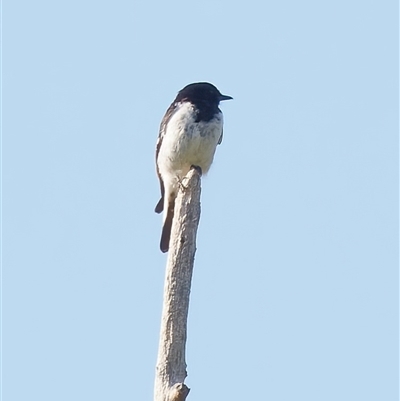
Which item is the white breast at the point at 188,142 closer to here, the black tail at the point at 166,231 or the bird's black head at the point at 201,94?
the bird's black head at the point at 201,94

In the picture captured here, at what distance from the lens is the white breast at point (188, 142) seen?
28.5ft

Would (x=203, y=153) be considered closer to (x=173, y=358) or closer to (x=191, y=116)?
(x=191, y=116)

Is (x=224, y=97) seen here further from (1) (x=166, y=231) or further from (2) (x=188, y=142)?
(1) (x=166, y=231)

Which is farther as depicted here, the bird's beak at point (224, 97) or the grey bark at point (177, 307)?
the bird's beak at point (224, 97)

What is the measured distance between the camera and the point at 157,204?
9.35 m

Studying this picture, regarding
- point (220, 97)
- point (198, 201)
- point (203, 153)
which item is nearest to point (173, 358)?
point (198, 201)

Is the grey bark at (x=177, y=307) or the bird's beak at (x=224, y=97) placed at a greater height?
the bird's beak at (x=224, y=97)

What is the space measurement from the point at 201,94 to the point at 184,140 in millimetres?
799

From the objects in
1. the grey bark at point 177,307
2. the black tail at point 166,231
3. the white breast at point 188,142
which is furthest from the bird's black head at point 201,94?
the grey bark at point 177,307

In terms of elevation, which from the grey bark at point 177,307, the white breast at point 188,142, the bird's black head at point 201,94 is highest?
the bird's black head at point 201,94

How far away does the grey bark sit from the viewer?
5.18 meters

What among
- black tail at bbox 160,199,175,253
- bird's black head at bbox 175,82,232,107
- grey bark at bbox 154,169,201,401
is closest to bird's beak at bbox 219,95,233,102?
bird's black head at bbox 175,82,232,107

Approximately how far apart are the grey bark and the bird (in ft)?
7.55

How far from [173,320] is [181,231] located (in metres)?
0.74
